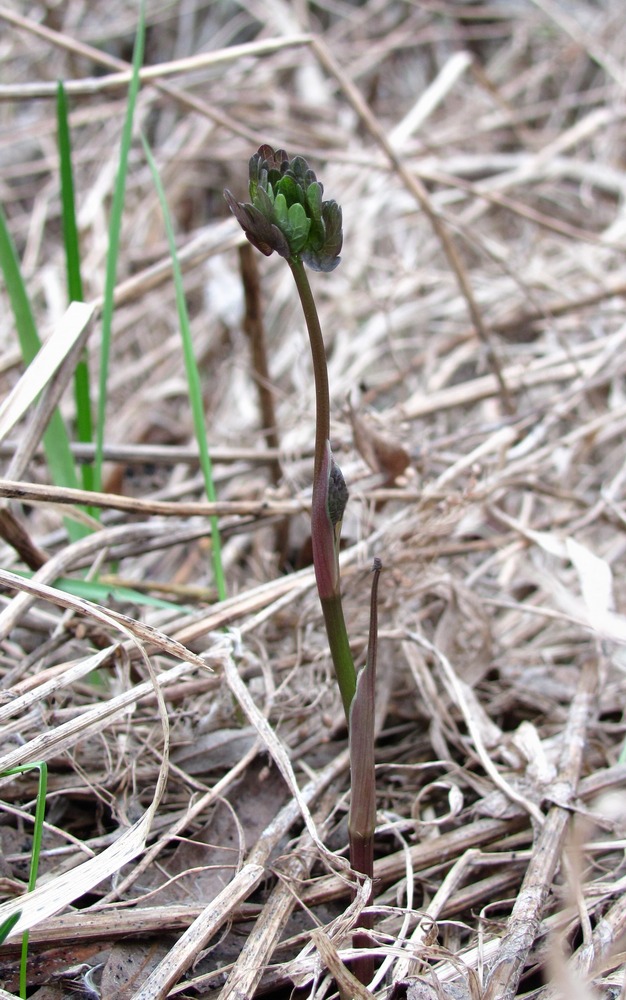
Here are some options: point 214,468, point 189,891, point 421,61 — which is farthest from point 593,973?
point 421,61

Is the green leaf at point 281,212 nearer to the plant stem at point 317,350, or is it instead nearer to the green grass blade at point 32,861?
the plant stem at point 317,350

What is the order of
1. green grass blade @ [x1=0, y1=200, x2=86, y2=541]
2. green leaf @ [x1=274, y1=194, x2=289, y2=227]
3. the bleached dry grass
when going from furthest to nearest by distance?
green grass blade @ [x1=0, y1=200, x2=86, y2=541]
the bleached dry grass
green leaf @ [x1=274, y1=194, x2=289, y2=227]

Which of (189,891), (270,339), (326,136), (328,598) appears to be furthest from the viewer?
(326,136)

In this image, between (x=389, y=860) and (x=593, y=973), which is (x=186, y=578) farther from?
(x=593, y=973)

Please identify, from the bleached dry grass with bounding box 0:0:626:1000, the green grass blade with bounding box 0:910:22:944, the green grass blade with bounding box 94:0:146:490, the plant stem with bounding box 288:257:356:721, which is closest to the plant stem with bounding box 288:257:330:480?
the plant stem with bounding box 288:257:356:721

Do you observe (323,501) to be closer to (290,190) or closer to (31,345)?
(290,190)

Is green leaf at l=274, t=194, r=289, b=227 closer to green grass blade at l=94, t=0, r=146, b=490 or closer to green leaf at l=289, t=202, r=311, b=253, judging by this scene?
green leaf at l=289, t=202, r=311, b=253

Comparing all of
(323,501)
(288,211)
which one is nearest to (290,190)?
(288,211)
